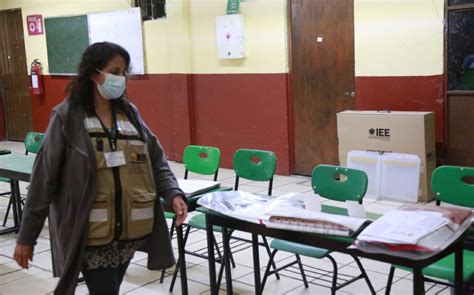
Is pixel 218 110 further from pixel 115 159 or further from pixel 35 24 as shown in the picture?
pixel 115 159

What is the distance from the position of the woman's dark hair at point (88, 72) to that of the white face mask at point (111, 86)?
0.04 meters

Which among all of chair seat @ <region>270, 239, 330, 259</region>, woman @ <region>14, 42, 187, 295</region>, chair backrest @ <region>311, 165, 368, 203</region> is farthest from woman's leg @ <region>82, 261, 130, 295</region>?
chair backrest @ <region>311, 165, 368, 203</region>

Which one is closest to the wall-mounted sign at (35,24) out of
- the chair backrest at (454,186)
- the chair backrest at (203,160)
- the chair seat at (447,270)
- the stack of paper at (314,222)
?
the chair backrest at (203,160)

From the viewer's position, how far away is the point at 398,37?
572 centimetres

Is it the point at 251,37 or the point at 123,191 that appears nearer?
the point at 123,191

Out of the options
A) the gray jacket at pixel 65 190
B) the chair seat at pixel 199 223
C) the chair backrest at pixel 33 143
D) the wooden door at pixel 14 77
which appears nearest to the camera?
the gray jacket at pixel 65 190

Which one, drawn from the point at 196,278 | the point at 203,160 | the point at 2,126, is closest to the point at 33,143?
the point at 203,160

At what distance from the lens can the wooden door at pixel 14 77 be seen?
33.7ft

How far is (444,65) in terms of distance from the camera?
547cm

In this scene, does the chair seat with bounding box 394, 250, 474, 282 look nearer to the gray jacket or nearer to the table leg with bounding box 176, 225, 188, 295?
the table leg with bounding box 176, 225, 188, 295

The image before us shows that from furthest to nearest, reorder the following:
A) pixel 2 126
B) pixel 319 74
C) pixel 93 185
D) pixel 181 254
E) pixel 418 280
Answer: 1. pixel 2 126
2. pixel 319 74
3. pixel 181 254
4. pixel 93 185
5. pixel 418 280

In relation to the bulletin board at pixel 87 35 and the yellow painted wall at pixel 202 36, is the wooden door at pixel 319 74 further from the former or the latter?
the bulletin board at pixel 87 35

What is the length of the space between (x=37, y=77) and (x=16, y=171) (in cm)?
614

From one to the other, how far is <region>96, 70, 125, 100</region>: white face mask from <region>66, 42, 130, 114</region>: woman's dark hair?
4cm
